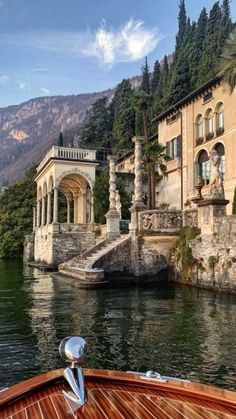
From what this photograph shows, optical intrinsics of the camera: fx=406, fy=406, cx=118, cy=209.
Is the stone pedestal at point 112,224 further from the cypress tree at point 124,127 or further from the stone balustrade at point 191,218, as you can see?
the cypress tree at point 124,127

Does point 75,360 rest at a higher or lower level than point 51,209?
lower

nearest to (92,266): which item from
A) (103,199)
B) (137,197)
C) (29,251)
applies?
(137,197)

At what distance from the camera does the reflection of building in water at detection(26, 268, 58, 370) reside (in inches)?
313

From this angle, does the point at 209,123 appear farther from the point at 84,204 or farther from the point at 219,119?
the point at 84,204

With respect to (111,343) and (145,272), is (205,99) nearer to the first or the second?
(145,272)

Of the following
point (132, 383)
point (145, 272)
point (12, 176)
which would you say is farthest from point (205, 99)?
point (12, 176)

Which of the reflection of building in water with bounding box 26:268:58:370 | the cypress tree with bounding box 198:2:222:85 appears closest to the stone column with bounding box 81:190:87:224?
the cypress tree with bounding box 198:2:222:85

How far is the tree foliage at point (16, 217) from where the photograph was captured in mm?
49969

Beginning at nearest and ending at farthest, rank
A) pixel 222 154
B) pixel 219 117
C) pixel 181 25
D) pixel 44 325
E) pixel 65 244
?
1. pixel 44 325
2. pixel 222 154
3. pixel 219 117
4. pixel 65 244
5. pixel 181 25

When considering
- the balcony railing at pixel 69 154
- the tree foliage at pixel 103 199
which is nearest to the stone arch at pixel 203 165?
the tree foliage at pixel 103 199

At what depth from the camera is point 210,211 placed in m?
17.6

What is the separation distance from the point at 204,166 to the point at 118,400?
30.8m

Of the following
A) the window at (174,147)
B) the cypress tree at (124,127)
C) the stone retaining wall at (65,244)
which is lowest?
the stone retaining wall at (65,244)

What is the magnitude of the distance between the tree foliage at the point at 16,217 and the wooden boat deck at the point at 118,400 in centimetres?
4671
